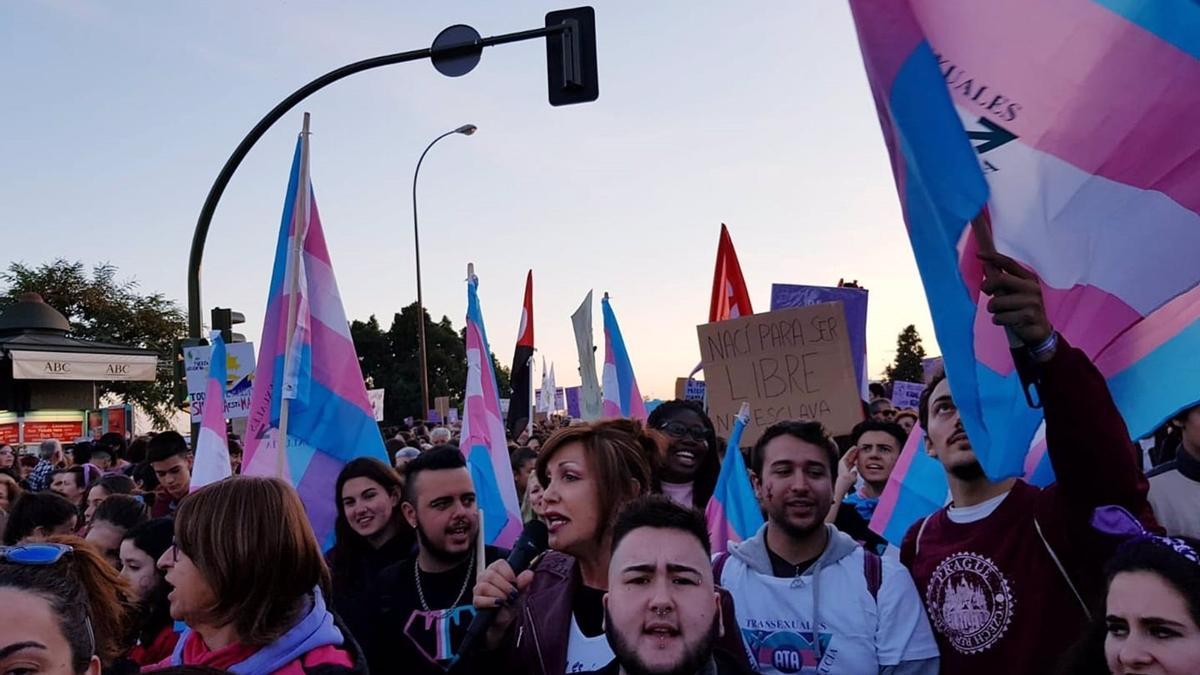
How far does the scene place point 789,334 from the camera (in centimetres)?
629

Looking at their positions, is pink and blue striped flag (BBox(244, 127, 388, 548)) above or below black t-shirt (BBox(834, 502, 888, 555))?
above

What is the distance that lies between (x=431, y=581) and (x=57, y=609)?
68.0 inches

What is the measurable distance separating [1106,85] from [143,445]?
1124cm

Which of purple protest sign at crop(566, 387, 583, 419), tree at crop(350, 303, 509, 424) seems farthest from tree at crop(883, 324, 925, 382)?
purple protest sign at crop(566, 387, 583, 419)

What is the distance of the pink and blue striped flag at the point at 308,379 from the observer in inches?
220

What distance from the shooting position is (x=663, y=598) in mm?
2387

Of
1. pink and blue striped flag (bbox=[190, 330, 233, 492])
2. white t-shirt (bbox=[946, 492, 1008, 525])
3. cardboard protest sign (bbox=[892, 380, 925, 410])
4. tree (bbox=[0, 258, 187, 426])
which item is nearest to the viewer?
white t-shirt (bbox=[946, 492, 1008, 525])

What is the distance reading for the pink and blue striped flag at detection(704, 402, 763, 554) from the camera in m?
4.91

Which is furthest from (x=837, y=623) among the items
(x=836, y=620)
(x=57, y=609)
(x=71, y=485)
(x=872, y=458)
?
(x=71, y=485)

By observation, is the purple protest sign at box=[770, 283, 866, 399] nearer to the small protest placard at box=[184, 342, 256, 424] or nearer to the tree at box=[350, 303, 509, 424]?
the small protest placard at box=[184, 342, 256, 424]

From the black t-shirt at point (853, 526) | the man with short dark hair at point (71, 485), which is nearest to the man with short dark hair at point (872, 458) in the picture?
the black t-shirt at point (853, 526)

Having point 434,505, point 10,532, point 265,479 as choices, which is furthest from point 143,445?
point 265,479

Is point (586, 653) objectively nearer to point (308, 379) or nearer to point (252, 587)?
point (252, 587)

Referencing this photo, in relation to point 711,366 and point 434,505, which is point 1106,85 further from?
point 711,366
